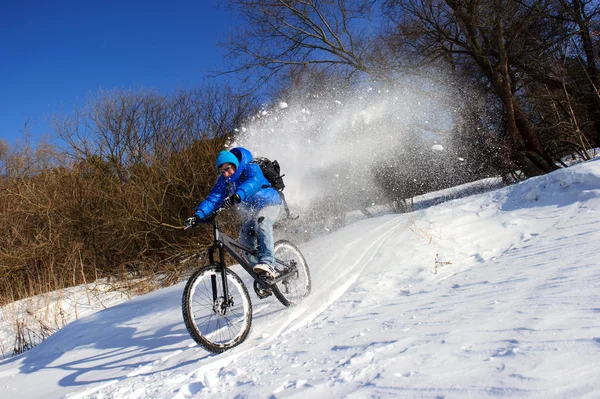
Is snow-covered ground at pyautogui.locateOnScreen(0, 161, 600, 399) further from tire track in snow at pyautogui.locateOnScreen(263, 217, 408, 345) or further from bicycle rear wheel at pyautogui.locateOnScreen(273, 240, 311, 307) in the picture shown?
bicycle rear wheel at pyautogui.locateOnScreen(273, 240, 311, 307)

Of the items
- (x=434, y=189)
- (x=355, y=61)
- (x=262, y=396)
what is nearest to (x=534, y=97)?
(x=434, y=189)

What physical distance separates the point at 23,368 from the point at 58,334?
3.27 ft

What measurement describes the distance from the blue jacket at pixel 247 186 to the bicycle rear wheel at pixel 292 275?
59 cm

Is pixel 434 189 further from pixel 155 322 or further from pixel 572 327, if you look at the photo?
pixel 572 327

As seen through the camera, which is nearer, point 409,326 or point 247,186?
point 409,326

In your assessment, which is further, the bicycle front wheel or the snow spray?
the snow spray

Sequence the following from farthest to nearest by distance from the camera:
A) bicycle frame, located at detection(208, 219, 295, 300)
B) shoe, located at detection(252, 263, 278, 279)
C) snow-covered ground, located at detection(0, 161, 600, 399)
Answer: shoe, located at detection(252, 263, 278, 279) < bicycle frame, located at detection(208, 219, 295, 300) < snow-covered ground, located at detection(0, 161, 600, 399)

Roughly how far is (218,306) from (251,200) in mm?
1425

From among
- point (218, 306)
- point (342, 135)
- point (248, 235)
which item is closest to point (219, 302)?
point (218, 306)

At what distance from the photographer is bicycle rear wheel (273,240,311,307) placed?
200 inches

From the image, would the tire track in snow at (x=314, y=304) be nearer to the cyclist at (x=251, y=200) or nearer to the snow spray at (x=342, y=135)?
the cyclist at (x=251, y=200)

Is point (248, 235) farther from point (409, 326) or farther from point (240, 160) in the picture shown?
point (409, 326)

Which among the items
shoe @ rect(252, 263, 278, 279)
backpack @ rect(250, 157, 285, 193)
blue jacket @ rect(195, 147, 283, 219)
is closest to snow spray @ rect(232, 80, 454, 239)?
backpack @ rect(250, 157, 285, 193)

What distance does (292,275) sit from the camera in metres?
5.15
